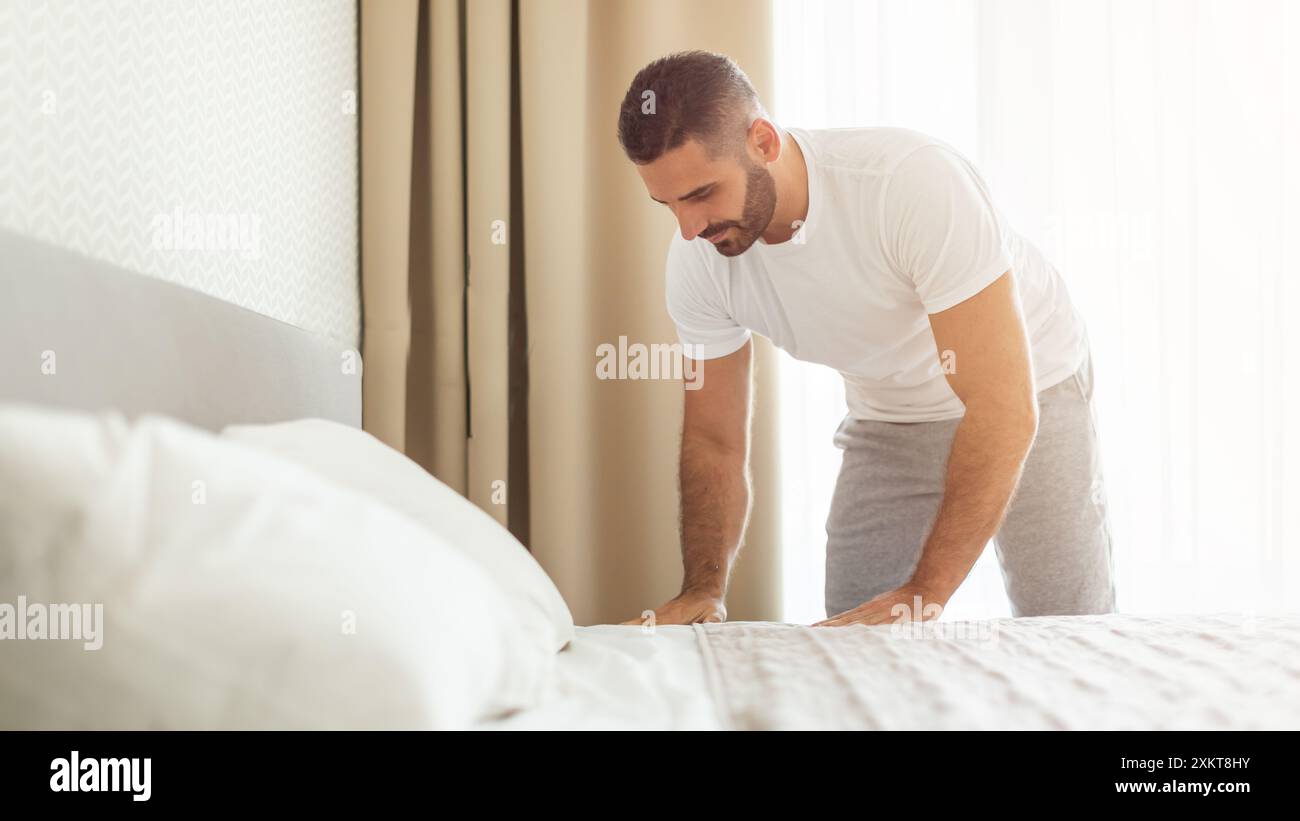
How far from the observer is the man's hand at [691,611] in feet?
4.42

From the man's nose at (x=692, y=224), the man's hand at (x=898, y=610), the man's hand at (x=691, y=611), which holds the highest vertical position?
the man's nose at (x=692, y=224)

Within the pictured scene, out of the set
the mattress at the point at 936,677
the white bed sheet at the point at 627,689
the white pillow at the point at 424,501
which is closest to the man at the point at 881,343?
the mattress at the point at 936,677

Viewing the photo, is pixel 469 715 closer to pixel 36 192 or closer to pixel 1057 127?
pixel 36 192

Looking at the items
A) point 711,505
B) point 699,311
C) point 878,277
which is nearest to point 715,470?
point 711,505

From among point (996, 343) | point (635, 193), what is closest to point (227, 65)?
Answer: point (635, 193)

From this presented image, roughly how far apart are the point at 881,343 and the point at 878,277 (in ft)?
0.44

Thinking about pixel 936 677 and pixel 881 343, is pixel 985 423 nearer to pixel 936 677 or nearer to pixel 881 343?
pixel 881 343

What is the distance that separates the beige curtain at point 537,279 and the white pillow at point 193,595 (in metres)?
1.51

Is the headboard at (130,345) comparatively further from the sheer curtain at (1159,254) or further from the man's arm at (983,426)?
the sheer curtain at (1159,254)

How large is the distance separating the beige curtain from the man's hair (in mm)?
759

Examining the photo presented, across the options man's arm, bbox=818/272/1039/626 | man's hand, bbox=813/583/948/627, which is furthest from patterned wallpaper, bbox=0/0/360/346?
man's arm, bbox=818/272/1039/626

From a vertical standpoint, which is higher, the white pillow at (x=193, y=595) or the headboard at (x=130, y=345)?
the headboard at (x=130, y=345)

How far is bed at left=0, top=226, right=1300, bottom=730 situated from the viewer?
519 mm

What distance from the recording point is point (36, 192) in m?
0.86
